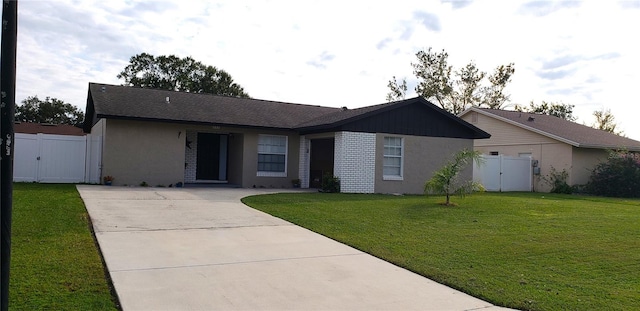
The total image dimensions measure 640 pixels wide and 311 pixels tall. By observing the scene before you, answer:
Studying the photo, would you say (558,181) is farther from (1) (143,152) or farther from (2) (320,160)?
(1) (143,152)

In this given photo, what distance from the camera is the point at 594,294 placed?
18.9 feet

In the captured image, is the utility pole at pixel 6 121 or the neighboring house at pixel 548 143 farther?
the neighboring house at pixel 548 143

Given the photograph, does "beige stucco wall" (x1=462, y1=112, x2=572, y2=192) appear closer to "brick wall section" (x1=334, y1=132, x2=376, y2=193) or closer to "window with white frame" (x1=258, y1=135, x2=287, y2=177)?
"brick wall section" (x1=334, y1=132, x2=376, y2=193)

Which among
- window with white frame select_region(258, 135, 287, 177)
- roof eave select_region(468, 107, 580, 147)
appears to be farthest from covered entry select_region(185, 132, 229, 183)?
roof eave select_region(468, 107, 580, 147)

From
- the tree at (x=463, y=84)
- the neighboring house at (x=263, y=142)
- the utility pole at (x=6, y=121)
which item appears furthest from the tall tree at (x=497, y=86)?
the utility pole at (x=6, y=121)

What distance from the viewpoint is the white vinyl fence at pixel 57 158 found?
17.5 metres

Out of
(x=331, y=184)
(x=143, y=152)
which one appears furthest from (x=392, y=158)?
(x=143, y=152)

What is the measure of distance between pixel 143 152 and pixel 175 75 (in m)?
31.6

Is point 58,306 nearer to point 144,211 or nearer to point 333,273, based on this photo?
point 333,273

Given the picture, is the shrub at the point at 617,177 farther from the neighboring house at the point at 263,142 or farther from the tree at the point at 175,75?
the tree at the point at 175,75

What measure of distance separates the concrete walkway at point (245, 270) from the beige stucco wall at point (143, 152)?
25.8 feet

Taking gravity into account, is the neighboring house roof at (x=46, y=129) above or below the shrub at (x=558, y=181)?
above

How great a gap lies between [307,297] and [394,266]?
1885 mm

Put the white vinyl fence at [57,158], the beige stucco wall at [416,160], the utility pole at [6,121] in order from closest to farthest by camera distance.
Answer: the utility pole at [6,121]
the white vinyl fence at [57,158]
the beige stucco wall at [416,160]
